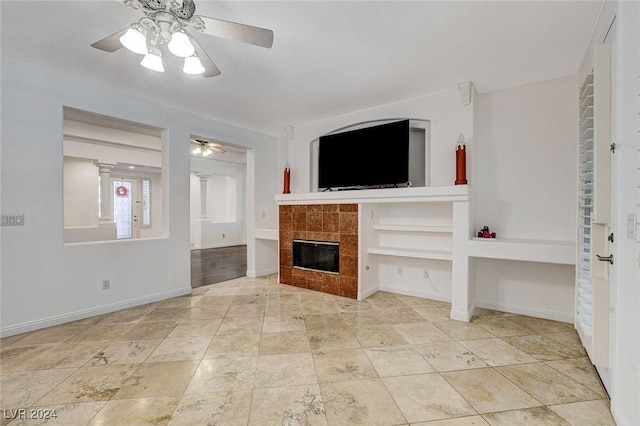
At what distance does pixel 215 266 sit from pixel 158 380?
4.26 m

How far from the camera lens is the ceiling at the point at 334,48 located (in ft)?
6.54

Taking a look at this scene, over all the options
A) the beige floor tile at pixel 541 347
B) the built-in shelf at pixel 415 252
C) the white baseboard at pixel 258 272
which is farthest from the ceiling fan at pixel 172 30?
the white baseboard at pixel 258 272

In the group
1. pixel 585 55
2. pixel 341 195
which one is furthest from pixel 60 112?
pixel 585 55

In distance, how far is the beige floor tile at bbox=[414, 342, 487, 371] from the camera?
2.14 m

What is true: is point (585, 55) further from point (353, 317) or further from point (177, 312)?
point (177, 312)

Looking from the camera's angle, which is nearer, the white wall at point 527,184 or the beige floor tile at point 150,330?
the beige floor tile at point 150,330

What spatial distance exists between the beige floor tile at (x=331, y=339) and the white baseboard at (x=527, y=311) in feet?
6.04

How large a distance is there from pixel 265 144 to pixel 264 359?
392 centimetres

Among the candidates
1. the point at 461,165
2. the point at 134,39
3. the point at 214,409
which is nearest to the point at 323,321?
the point at 214,409

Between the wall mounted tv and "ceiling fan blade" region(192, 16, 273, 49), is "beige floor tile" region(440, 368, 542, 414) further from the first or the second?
"ceiling fan blade" region(192, 16, 273, 49)

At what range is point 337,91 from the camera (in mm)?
3406

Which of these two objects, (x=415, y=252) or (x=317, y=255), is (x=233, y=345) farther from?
(x=415, y=252)

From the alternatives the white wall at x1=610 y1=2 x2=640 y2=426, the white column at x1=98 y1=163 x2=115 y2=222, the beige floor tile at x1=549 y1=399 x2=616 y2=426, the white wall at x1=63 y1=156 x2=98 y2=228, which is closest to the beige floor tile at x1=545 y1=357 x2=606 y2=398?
the beige floor tile at x1=549 y1=399 x2=616 y2=426

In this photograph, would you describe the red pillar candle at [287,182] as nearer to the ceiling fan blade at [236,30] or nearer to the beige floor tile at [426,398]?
the ceiling fan blade at [236,30]
